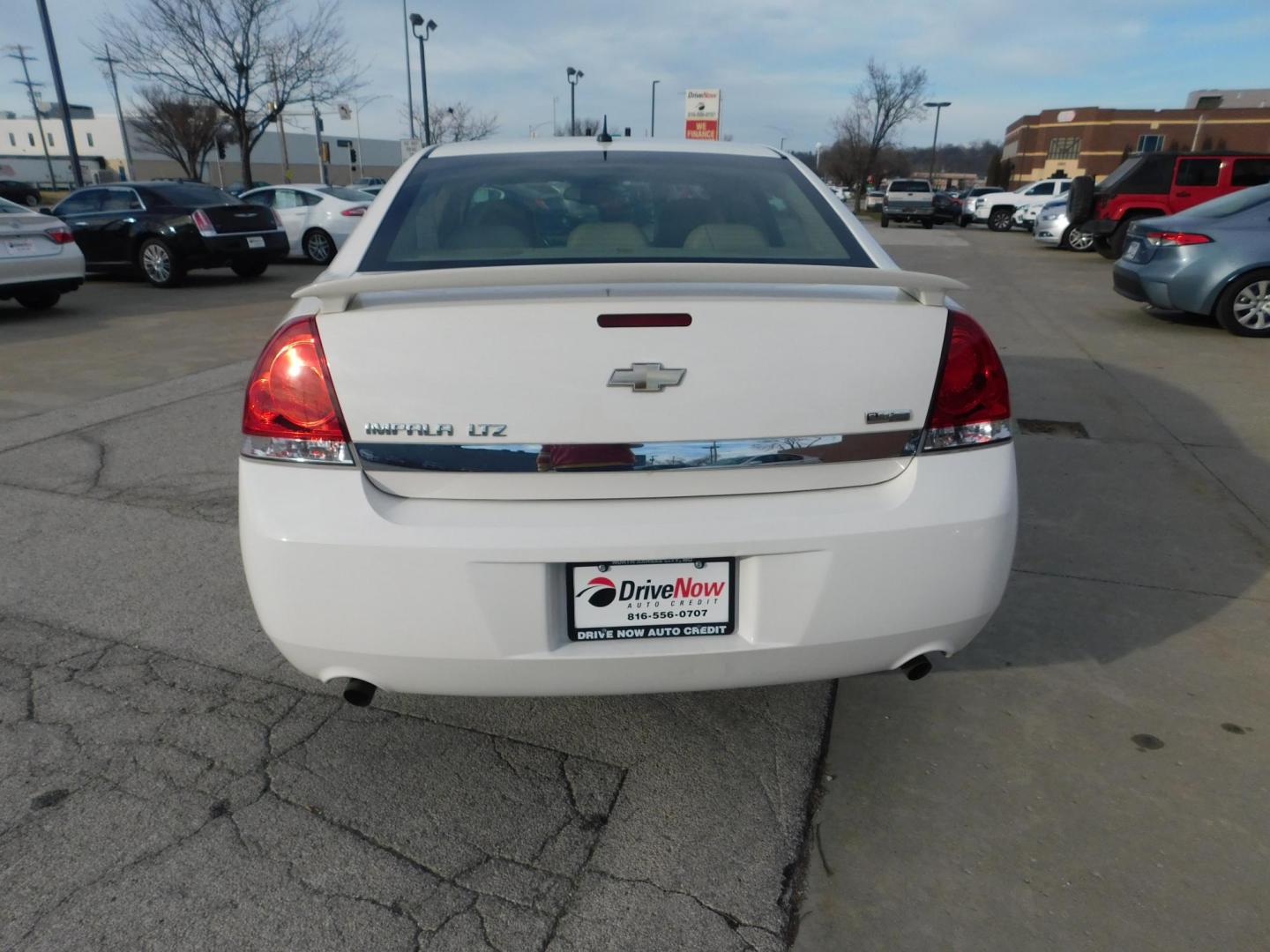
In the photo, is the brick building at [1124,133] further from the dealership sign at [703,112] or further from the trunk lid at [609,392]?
the trunk lid at [609,392]

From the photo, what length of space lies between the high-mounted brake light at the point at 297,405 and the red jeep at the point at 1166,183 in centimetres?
1631

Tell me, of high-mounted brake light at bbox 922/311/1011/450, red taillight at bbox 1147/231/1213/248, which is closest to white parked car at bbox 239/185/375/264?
red taillight at bbox 1147/231/1213/248

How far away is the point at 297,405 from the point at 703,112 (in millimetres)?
24931

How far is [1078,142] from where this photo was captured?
75188mm

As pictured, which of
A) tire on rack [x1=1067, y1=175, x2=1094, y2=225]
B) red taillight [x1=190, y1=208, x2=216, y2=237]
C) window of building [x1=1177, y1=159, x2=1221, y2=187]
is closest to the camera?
red taillight [x1=190, y1=208, x2=216, y2=237]

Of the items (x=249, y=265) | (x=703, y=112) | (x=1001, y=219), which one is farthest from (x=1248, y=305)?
(x=1001, y=219)

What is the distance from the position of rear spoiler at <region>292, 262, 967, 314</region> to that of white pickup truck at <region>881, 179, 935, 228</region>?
32.2 meters

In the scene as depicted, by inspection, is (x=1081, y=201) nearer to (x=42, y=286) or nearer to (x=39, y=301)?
(x=42, y=286)

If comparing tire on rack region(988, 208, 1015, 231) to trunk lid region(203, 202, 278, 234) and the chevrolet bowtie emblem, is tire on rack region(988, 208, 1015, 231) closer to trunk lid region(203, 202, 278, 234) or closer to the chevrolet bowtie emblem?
trunk lid region(203, 202, 278, 234)

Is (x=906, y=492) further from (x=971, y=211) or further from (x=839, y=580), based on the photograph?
(x=971, y=211)

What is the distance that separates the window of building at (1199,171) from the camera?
50.5ft

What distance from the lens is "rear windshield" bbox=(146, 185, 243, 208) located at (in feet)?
41.5

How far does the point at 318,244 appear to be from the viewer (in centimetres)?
1541

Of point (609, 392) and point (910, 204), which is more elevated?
point (609, 392)
